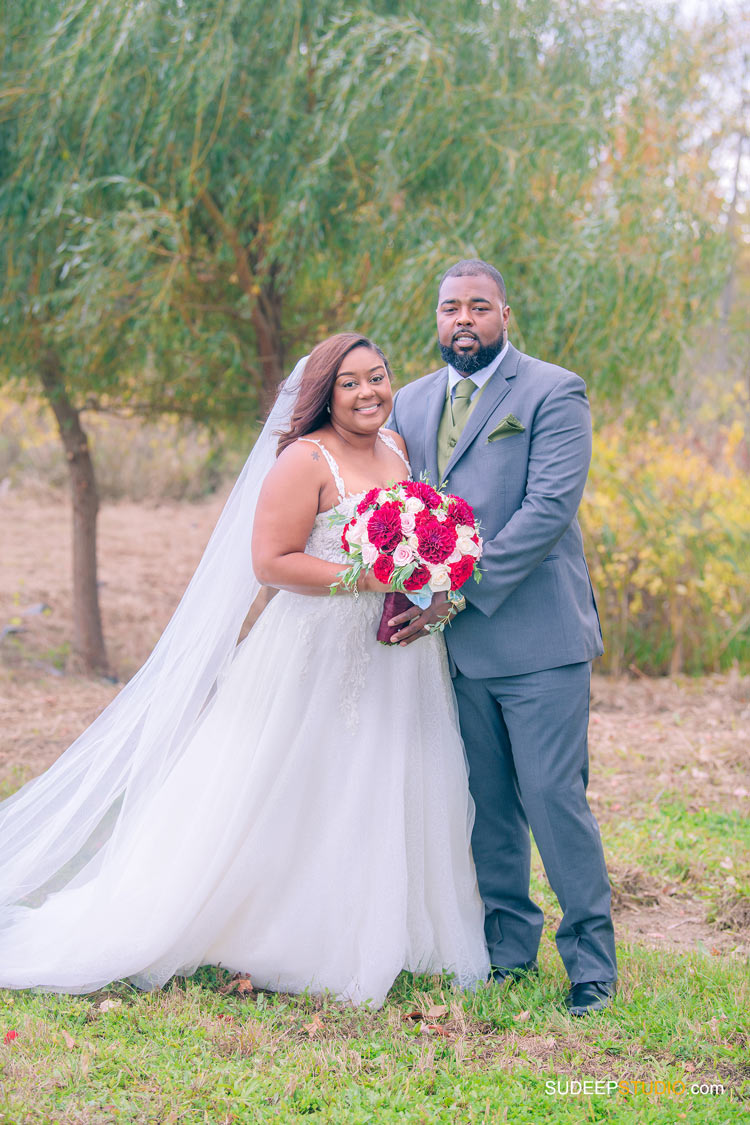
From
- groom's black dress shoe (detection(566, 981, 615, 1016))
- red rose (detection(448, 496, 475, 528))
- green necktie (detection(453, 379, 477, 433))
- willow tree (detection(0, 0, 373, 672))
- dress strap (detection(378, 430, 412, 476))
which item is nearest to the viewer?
red rose (detection(448, 496, 475, 528))

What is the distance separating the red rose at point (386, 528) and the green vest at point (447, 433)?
0.45 m

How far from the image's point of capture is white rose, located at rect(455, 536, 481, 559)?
3.13m

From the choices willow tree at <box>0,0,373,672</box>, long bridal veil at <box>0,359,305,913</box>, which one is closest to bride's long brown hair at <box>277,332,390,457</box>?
long bridal veil at <box>0,359,305,913</box>

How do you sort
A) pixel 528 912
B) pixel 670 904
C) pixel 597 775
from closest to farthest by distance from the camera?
pixel 528 912 → pixel 670 904 → pixel 597 775

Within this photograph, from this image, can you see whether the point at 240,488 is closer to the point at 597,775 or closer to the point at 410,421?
the point at 410,421

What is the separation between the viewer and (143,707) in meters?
3.74

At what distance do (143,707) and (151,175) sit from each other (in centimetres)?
435

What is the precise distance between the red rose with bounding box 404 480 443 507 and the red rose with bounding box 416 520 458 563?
8cm

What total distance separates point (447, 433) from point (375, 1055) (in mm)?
2008

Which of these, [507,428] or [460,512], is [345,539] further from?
[507,428]

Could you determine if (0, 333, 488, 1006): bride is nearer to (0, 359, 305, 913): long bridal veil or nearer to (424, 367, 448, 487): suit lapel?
(0, 359, 305, 913): long bridal veil

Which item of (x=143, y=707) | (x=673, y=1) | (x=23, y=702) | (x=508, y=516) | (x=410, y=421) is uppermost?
(x=673, y=1)

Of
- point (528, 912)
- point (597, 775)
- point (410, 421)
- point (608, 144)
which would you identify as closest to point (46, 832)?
point (528, 912)

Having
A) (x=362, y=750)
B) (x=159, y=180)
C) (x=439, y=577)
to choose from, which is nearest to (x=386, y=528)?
(x=439, y=577)
